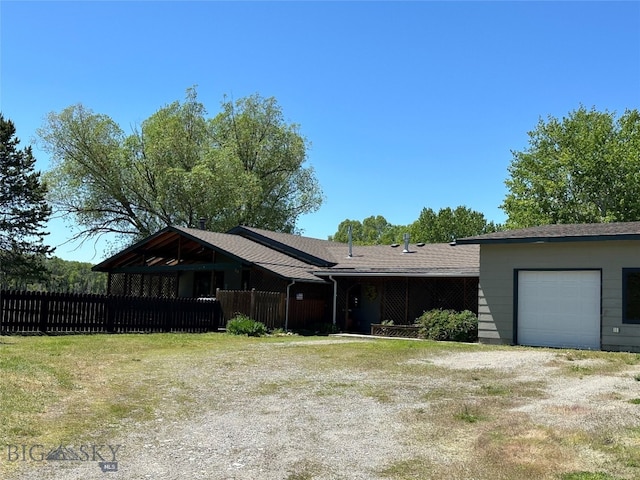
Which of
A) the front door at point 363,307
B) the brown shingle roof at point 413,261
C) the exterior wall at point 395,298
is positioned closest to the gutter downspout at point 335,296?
the exterior wall at point 395,298

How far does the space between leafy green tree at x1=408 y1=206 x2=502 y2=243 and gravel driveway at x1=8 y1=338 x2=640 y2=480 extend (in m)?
49.9

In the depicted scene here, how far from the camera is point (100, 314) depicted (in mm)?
18016

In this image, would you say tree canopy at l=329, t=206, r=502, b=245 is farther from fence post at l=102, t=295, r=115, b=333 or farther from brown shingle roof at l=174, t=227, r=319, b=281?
fence post at l=102, t=295, r=115, b=333

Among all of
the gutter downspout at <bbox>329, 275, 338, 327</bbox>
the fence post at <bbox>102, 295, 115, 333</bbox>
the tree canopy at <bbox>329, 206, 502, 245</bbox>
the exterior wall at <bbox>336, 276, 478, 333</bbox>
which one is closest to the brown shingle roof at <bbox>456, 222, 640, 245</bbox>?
the exterior wall at <bbox>336, 276, 478, 333</bbox>

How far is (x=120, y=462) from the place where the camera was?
16.1 feet

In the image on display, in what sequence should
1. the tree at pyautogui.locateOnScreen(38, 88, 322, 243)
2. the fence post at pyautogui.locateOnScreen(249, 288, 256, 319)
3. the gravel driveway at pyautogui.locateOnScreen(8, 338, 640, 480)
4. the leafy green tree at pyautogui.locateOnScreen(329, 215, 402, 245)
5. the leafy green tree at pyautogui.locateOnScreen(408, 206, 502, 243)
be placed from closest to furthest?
the gravel driveway at pyautogui.locateOnScreen(8, 338, 640, 480) → the fence post at pyautogui.locateOnScreen(249, 288, 256, 319) → the tree at pyautogui.locateOnScreen(38, 88, 322, 243) → the leafy green tree at pyautogui.locateOnScreen(408, 206, 502, 243) → the leafy green tree at pyautogui.locateOnScreen(329, 215, 402, 245)

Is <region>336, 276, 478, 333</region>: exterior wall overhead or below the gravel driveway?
overhead

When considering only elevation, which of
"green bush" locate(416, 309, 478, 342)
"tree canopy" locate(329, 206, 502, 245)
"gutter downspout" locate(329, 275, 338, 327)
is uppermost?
"tree canopy" locate(329, 206, 502, 245)

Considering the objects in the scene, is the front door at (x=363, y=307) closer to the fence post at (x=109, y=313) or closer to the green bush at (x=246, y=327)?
the green bush at (x=246, y=327)

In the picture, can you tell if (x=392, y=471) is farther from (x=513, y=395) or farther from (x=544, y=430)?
(x=513, y=395)

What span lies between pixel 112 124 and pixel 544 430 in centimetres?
3865

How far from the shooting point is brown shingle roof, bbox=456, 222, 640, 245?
14.8 m

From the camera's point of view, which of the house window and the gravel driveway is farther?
the house window

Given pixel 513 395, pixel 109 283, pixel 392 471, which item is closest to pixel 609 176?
pixel 109 283
